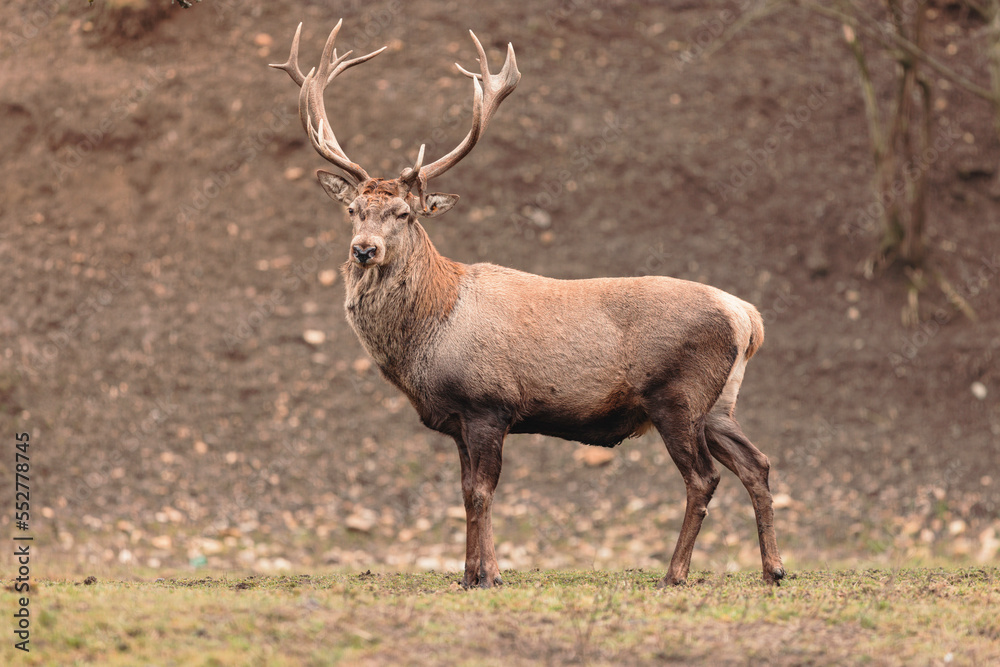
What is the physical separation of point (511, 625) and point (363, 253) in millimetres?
3120

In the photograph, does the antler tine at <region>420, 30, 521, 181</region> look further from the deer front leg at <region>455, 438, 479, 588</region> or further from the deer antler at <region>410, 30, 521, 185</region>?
the deer front leg at <region>455, 438, 479, 588</region>

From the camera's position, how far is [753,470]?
→ 28.2 ft

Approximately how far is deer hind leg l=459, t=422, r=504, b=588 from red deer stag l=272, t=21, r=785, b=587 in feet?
0.04

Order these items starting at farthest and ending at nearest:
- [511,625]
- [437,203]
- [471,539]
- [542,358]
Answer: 1. [437,203]
2. [542,358]
3. [471,539]
4. [511,625]

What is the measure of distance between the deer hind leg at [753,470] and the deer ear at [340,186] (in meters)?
3.58

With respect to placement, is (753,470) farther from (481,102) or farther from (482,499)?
(481,102)

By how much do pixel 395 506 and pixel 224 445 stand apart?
2607mm

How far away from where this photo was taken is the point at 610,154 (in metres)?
17.8

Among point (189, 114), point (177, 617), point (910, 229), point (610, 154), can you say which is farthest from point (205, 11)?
point (177, 617)

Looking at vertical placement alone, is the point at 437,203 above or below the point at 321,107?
below

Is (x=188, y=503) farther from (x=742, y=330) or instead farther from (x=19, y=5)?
(x=19, y=5)

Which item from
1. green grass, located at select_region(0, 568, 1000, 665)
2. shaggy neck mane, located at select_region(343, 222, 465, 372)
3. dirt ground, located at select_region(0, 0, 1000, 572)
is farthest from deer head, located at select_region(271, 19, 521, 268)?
dirt ground, located at select_region(0, 0, 1000, 572)

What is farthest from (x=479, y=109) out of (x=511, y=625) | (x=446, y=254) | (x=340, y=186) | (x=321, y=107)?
(x=446, y=254)

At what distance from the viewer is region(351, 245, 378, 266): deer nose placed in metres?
8.12
